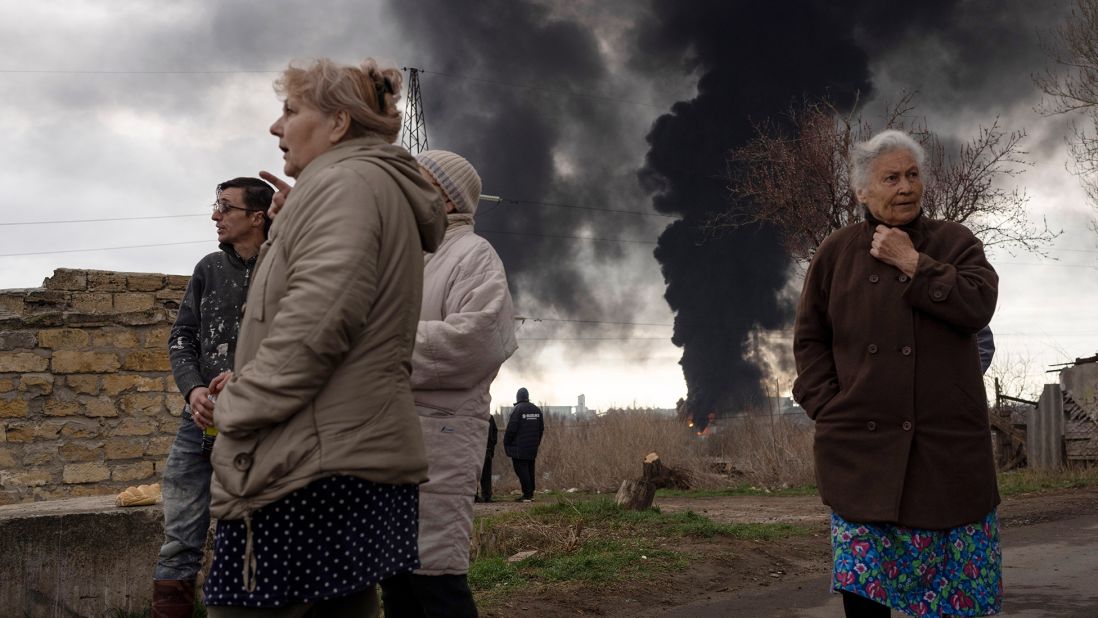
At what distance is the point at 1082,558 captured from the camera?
292 inches

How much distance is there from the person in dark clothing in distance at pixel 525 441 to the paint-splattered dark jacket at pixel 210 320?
47.7 feet

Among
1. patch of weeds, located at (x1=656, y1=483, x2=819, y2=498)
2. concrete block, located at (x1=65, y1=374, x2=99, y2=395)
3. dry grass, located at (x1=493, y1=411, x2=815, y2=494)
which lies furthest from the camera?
dry grass, located at (x1=493, y1=411, x2=815, y2=494)

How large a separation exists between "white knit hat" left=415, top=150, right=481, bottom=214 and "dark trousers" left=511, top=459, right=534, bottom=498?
15.3 metres

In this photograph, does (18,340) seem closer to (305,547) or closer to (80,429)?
(80,429)

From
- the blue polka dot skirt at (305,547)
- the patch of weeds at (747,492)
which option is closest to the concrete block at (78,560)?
the blue polka dot skirt at (305,547)

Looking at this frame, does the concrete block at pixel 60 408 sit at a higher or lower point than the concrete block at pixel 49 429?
higher

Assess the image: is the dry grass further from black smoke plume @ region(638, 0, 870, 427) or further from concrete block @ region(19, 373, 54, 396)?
black smoke plume @ region(638, 0, 870, 427)

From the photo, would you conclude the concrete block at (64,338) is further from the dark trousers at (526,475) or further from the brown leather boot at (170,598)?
the dark trousers at (526,475)

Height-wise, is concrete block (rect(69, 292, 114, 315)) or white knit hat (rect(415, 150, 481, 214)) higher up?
concrete block (rect(69, 292, 114, 315))

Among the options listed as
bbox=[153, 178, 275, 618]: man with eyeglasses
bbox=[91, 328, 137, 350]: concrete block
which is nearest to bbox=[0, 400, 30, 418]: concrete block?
bbox=[91, 328, 137, 350]: concrete block

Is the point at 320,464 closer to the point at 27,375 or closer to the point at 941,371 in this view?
the point at 941,371

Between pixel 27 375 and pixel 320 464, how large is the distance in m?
8.85

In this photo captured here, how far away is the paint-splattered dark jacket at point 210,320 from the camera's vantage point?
4320mm

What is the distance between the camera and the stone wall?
9.91m
